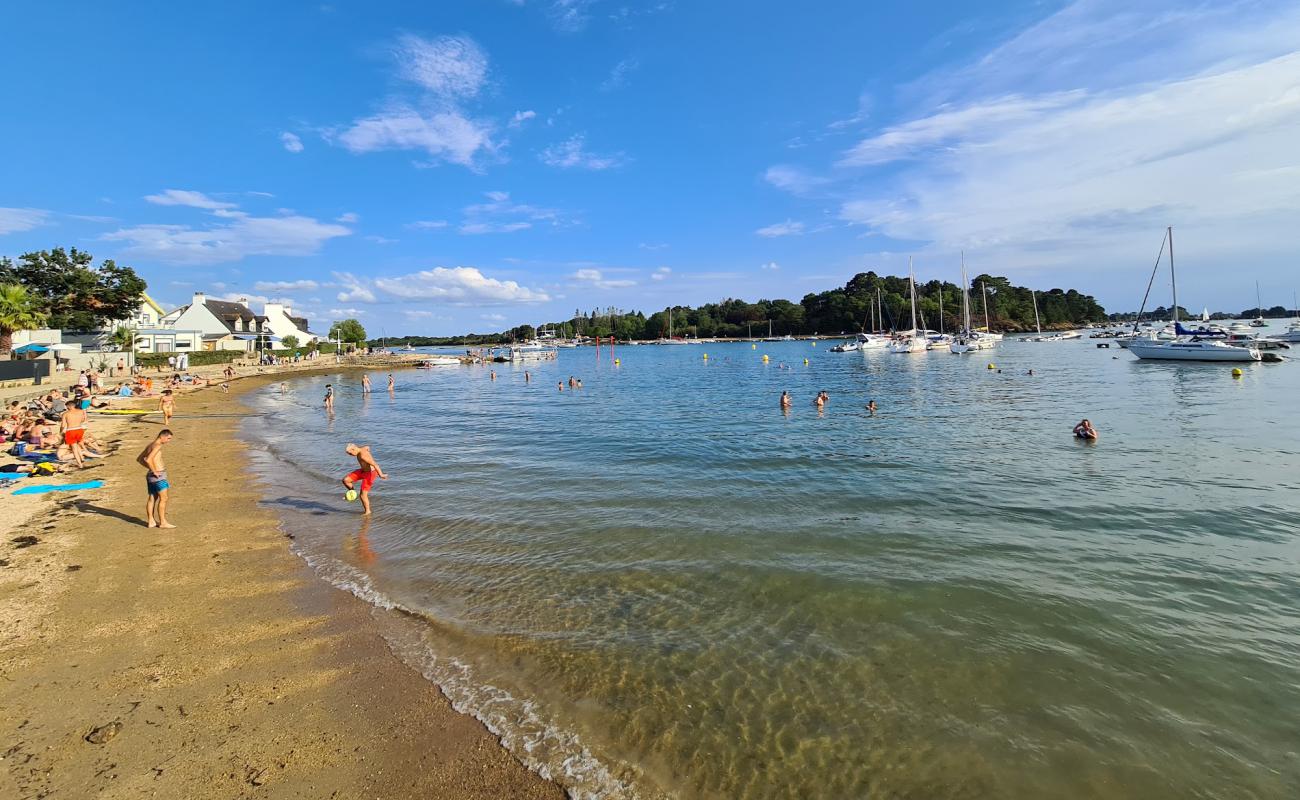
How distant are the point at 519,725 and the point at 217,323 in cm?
9376

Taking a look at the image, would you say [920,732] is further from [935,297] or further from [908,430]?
[935,297]

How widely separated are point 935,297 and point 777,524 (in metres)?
186

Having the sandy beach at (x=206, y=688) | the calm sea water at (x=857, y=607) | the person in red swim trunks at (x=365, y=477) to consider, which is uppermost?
the person in red swim trunks at (x=365, y=477)

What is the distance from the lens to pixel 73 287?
49.1 m

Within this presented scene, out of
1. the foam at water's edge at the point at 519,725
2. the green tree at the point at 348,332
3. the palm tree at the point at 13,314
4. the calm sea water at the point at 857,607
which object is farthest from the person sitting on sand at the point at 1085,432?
the green tree at the point at 348,332

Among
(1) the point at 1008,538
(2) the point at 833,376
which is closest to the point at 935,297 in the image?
(2) the point at 833,376

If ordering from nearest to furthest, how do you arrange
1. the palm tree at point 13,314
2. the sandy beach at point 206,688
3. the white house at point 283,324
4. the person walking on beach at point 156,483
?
the sandy beach at point 206,688
the person walking on beach at point 156,483
the palm tree at point 13,314
the white house at point 283,324

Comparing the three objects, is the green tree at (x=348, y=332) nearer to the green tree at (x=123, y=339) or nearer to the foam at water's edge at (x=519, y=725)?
the green tree at (x=123, y=339)

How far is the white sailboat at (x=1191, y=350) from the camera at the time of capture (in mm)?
48688

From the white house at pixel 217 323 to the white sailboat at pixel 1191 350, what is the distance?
102927mm

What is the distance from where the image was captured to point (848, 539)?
11047mm

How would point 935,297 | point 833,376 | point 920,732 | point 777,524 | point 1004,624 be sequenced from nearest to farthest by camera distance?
point 920,732
point 1004,624
point 777,524
point 833,376
point 935,297

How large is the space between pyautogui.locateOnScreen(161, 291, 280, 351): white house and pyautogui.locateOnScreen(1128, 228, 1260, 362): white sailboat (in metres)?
103

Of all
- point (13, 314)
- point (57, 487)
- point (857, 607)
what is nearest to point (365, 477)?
point (57, 487)
